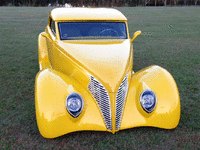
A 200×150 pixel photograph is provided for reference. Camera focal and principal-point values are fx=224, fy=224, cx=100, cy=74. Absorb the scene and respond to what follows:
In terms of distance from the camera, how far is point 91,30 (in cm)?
454

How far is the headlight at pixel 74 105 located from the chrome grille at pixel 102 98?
267 mm

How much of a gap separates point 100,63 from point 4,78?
3.39 metres

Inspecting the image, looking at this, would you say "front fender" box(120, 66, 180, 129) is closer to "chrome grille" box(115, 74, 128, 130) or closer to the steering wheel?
"chrome grille" box(115, 74, 128, 130)

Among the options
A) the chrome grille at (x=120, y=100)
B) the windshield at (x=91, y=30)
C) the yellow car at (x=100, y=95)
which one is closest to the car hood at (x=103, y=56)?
the yellow car at (x=100, y=95)

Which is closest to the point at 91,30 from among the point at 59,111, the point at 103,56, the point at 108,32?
the point at 108,32

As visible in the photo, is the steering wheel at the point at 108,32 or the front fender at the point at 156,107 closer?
the front fender at the point at 156,107

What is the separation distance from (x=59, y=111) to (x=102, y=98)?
2.10 feet

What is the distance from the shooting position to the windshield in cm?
442

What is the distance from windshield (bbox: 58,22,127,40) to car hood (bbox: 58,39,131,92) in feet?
0.67

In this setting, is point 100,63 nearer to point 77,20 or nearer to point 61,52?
point 61,52

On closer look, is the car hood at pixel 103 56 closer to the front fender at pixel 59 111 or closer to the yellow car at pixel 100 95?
the yellow car at pixel 100 95

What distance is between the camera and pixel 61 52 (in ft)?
13.2

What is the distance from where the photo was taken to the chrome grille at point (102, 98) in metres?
3.21

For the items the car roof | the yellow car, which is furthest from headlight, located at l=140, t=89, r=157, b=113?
the car roof
